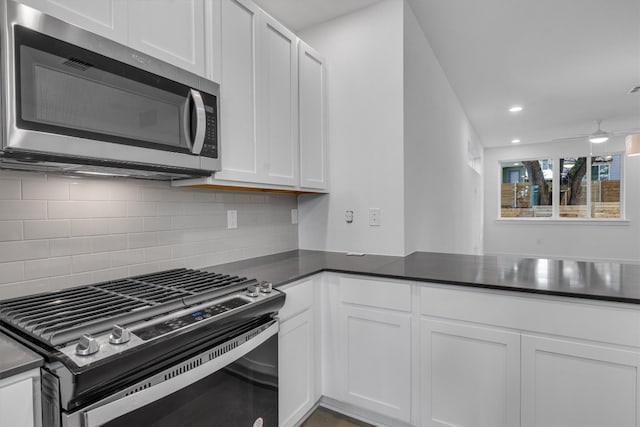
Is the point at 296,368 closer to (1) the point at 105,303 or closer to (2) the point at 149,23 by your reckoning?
(1) the point at 105,303

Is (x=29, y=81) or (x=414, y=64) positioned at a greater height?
(x=414, y=64)

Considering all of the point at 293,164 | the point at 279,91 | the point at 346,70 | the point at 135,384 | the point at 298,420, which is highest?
the point at 346,70

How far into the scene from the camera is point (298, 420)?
71.9 inches

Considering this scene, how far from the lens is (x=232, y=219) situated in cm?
217

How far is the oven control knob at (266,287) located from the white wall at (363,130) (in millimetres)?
1126

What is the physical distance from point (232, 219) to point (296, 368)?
97cm

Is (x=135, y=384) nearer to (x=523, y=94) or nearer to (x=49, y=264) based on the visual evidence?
(x=49, y=264)

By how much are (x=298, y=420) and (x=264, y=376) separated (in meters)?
0.57

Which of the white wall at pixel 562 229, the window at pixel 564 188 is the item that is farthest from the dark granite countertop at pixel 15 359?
the window at pixel 564 188

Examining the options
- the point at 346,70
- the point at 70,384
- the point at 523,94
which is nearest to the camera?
the point at 70,384

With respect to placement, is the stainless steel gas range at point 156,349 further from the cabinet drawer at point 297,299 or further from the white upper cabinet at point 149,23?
the white upper cabinet at point 149,23

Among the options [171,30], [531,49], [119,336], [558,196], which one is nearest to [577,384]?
[119,336]

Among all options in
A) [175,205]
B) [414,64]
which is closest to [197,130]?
[175,205]

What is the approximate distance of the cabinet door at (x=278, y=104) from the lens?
197 cm
